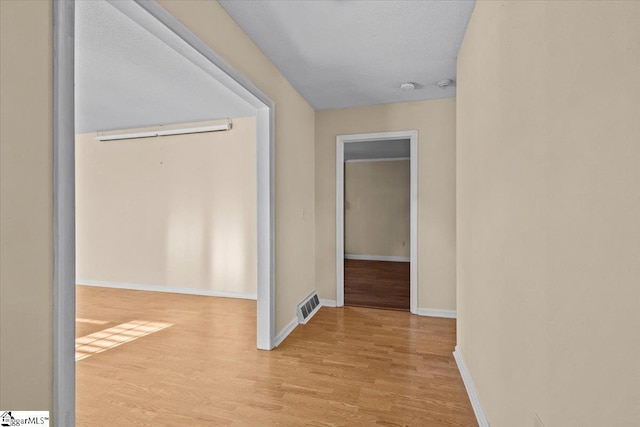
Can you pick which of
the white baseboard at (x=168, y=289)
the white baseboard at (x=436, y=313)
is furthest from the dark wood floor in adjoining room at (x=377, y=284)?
the white baseboard at (x=168, y=289)

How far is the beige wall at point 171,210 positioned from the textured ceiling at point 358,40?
5.67 ft

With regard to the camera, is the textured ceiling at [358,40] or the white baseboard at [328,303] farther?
the white baseboard at [328,303]

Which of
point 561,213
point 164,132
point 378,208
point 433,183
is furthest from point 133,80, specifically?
point 378,208

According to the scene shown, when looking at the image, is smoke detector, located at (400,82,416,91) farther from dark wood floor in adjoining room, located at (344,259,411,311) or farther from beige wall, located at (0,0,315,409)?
beige wall, located at (0,0,315,409)

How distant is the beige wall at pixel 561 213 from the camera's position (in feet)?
2.03

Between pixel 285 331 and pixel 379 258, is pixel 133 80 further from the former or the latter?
pixel 379 258

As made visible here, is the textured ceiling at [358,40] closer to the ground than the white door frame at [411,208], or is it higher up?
higher up

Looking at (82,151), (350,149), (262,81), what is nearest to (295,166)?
(262,81)

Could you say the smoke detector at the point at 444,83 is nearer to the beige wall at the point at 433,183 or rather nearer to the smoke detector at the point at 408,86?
the smoke detector at the point at 408,86

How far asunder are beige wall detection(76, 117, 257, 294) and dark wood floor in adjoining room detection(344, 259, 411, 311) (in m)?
1.63

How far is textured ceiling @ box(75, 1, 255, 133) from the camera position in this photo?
6.78ft

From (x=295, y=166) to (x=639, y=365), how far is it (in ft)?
9.65

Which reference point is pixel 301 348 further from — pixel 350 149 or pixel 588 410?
pixel 350 149

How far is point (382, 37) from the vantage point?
88.6 inches
